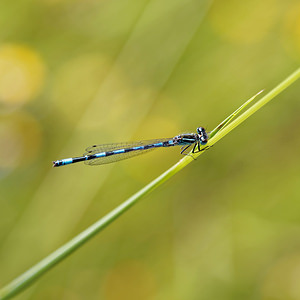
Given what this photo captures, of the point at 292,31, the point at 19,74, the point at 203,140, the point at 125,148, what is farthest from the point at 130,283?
the point at 292,31

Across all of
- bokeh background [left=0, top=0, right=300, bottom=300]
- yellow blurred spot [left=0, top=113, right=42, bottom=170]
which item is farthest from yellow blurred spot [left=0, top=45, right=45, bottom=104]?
yellow blurred spot [left=0, top=113, right=42, bottom=170]

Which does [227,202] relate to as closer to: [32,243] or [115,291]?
[115,291]

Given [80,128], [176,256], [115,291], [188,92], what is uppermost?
[188,92]

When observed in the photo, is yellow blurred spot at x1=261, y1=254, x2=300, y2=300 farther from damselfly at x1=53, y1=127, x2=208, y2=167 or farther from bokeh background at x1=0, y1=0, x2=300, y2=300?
damselfly at x1=53, y1=127, x2=208, y2=167

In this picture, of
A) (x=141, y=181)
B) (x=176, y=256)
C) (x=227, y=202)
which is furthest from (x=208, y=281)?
(x=141, y=181)

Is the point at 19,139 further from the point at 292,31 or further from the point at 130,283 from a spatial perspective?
the point at 292,31
